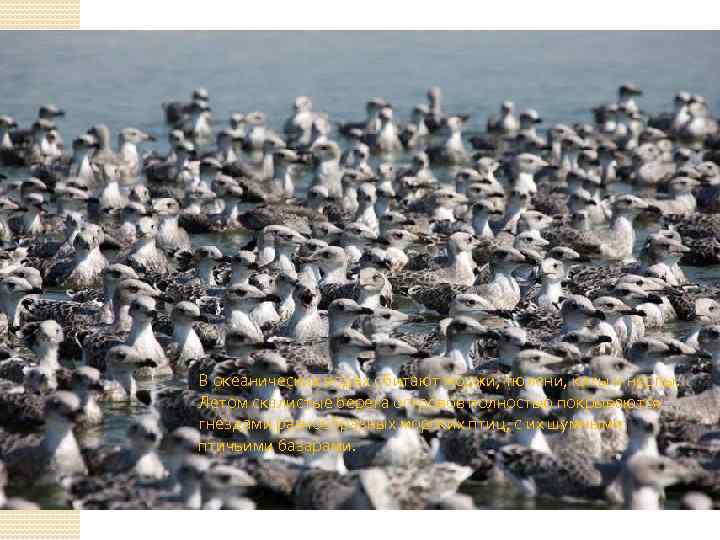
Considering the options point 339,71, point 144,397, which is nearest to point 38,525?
point 144,397

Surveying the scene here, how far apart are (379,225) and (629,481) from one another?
11.2 meters

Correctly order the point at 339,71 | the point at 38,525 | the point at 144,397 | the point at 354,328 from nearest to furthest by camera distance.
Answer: the point at 38,525, the point at 144,397, the point at 354,328, the point at 339,71

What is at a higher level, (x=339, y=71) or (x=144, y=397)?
(x=339, y=71)

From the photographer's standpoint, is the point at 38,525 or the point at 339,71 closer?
the point at 38,525

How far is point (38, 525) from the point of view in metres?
13.6

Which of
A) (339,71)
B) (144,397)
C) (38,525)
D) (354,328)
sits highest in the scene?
(339,71)

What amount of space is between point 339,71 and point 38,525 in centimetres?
3068

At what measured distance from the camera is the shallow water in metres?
36.8

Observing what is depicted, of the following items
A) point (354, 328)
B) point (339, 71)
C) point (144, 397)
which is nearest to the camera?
point (144, 397)

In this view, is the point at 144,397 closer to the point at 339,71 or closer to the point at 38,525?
the point at 38,525

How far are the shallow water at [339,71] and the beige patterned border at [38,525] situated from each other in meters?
19.7

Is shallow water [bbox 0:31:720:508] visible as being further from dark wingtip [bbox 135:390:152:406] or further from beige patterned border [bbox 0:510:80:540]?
beige patterned border [bbox 0:510:80:540]
